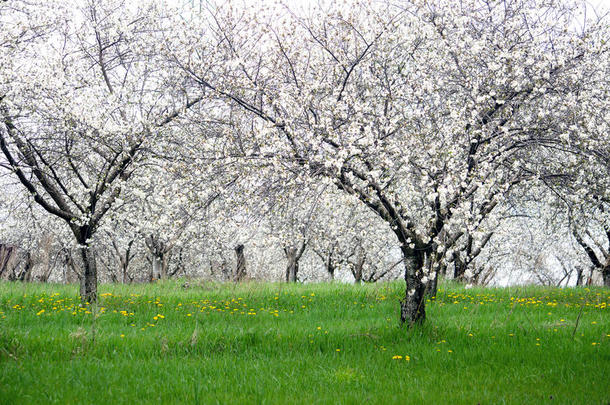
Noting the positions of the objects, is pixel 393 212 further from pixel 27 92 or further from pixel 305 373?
pixel 27 92

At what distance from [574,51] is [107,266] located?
30.5m

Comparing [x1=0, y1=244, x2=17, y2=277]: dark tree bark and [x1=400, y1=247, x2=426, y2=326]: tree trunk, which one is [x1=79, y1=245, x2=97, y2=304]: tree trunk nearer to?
[x1=0, y1=244, x2=17, y2=277]: dark tree bark

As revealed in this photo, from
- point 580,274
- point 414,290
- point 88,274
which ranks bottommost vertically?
point 580,274

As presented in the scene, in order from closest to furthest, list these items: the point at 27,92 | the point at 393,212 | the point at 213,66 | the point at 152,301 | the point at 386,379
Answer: the point at 386,379
the point at 393,212
the point at 213,66
the point at 27,92
the point at 152,301

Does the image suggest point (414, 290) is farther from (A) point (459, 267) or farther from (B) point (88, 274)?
(A) point (459, 267)

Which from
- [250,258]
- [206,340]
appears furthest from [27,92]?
[250,258]

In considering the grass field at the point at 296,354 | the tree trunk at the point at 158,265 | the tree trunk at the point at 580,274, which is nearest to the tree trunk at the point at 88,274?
the grass field at the point at 296,354

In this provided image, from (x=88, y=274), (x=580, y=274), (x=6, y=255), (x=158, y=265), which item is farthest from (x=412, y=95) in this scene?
(x=580, y=274)

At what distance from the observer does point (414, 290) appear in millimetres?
8164

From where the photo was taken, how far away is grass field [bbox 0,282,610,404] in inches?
209

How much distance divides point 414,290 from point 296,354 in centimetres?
227

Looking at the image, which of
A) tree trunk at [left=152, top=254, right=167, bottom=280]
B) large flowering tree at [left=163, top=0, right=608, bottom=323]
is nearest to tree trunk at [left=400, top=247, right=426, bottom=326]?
large flowering tree at [left=163, top=0, right=608, bottom=323]

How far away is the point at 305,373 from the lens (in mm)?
6133

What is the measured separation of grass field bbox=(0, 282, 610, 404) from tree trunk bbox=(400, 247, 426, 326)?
0.85 feet
